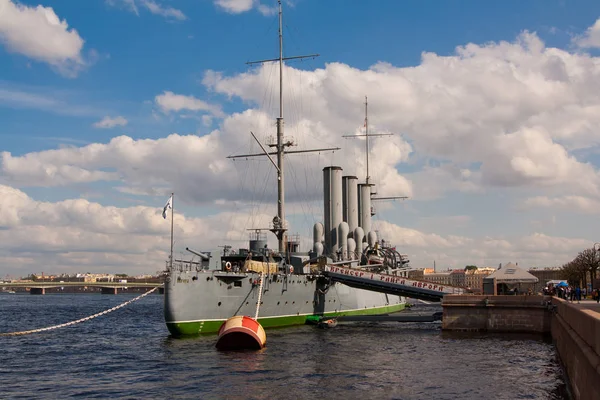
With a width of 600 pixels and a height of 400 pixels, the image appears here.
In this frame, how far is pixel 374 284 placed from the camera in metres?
53.8

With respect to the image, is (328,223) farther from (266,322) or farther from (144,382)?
(144,382)

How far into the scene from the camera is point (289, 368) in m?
28.8

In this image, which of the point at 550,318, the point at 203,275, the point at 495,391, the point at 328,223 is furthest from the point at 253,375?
the point at 328,223

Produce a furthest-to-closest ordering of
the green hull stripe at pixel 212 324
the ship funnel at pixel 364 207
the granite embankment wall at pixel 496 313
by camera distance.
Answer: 1. the ship funnel at pixel 364 207
2. the granite embankment wall at pixel 496 313
3. the green hull stripe at pixel 212 324

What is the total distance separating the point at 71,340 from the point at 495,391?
96.4ft

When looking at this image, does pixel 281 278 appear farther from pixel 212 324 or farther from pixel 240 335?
pixel 240 335

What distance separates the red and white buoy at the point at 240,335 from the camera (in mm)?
33562

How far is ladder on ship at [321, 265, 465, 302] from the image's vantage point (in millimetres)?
52625

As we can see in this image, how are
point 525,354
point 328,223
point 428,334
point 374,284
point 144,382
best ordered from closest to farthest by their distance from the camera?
point 144,382 < point 525,354 < point 428,334 < point 374,284 < point 328,223

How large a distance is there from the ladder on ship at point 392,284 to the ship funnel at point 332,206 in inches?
548

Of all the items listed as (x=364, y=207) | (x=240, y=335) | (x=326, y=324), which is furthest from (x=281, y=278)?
(x=364, y=207)

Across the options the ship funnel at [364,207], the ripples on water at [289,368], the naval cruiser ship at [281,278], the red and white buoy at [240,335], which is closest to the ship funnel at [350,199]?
the naval cruiser ship at [281,278]

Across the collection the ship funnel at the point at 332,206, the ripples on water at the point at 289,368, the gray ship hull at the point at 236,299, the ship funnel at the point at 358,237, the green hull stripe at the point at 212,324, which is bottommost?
the ripples on water at the point at 289,368

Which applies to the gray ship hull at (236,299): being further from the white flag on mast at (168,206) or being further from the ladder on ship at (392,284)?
the white flag on mast at (168,206)
